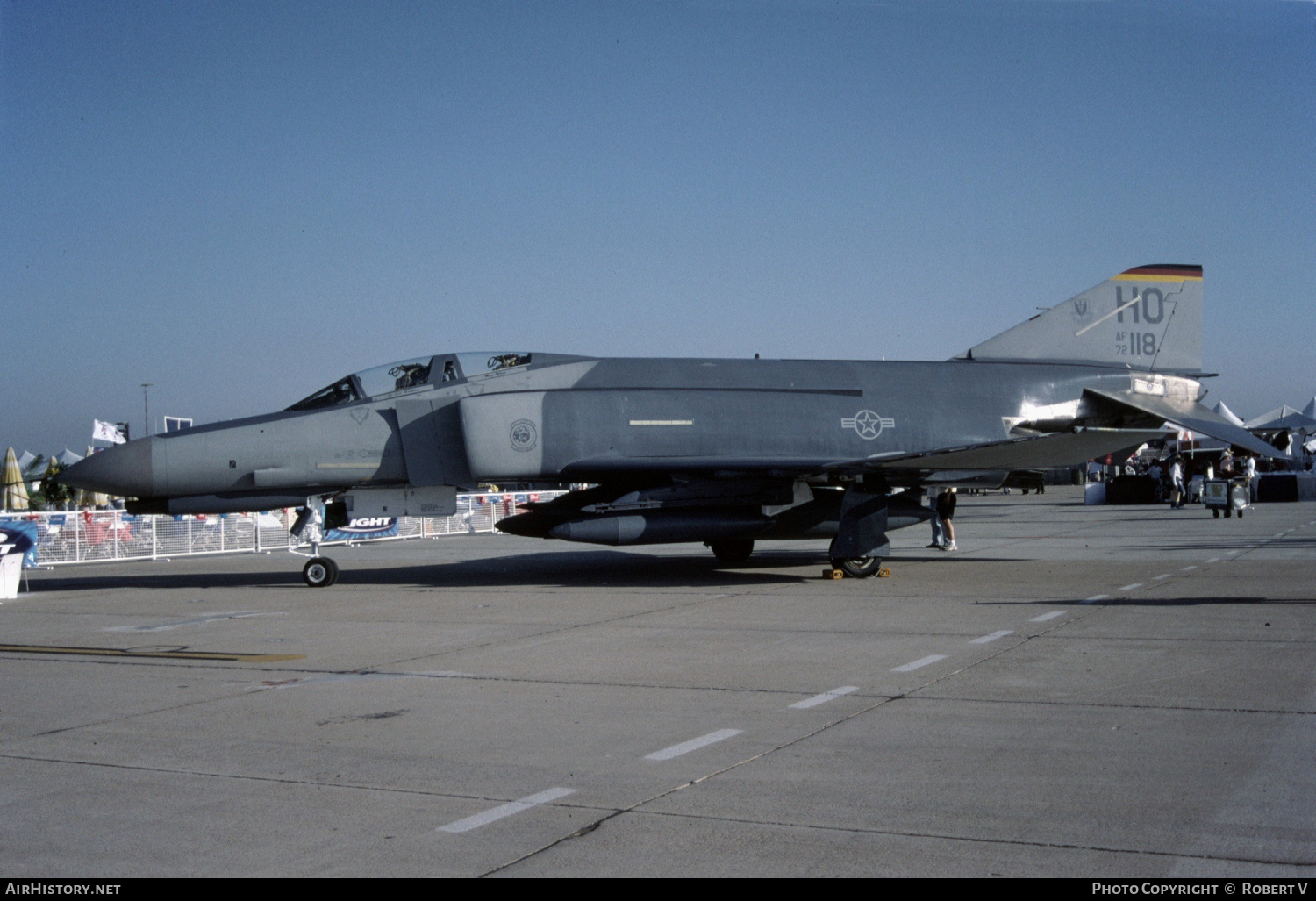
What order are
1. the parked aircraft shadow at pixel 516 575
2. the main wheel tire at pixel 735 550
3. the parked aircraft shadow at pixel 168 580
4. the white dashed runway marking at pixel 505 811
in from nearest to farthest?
1. the white dashed runway marking at pixel 505 811
2. the parked aircraft shadow at pixel 516 575
3. the parked aircraft shadow at pixel 168 580
4. the main wheel tire at pixel 735 550

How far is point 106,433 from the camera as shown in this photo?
20.0 m

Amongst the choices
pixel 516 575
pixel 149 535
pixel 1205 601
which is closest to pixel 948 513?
pixel 516 575

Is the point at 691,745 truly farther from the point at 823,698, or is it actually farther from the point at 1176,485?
the point at 1176,485

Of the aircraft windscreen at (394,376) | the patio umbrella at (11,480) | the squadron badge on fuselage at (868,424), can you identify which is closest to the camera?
the aircraft windscreen at (394,376)

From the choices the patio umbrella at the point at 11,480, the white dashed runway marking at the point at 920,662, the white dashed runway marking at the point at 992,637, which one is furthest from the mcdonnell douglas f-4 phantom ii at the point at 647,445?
the patio umbrella at the point at 11,480

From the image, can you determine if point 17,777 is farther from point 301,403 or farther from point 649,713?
point 301,403

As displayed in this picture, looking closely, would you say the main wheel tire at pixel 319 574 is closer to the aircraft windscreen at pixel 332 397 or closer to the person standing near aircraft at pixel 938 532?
the aircraft windscreen at pixel 332 397

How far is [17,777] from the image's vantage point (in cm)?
512

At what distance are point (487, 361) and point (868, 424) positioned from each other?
509 cm

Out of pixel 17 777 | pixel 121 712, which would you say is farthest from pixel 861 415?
pixel 17 777

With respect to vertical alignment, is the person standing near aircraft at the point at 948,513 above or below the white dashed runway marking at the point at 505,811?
above

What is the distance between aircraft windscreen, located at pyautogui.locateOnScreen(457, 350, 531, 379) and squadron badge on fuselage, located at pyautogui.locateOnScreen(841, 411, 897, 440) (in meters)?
4.36

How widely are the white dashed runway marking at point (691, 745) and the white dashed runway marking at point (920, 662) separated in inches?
78.2

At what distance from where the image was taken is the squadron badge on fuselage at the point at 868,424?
14.6 m
